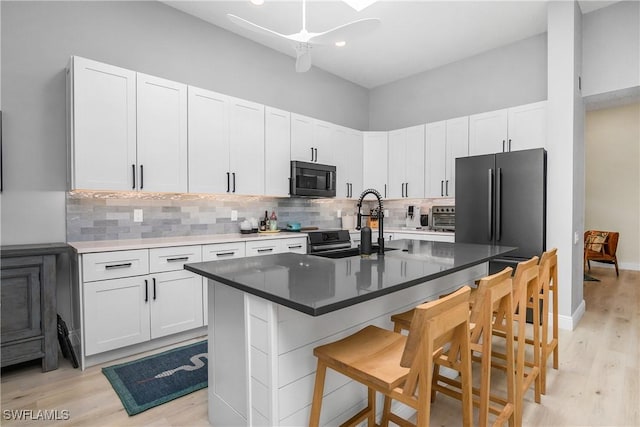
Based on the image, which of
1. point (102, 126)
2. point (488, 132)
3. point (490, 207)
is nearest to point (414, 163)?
point (488, 132)

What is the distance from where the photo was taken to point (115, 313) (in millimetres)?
2645

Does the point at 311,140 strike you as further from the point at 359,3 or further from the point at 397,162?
the point at 359,3

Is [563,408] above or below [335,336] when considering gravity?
below

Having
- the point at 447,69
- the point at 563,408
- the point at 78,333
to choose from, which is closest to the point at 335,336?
the point at 563,408

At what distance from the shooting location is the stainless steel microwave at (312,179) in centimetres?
423

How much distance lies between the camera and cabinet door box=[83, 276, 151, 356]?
2.53 metres

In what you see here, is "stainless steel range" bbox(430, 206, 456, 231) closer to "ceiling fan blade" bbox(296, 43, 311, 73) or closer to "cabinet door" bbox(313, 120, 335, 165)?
"cabinet door" bbox(313, 120, 335, 165)

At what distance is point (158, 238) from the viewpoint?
3.38 meters

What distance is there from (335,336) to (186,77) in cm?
334

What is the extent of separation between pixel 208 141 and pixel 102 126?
95 centimetres

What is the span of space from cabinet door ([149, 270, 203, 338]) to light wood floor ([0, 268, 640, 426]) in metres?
0.55

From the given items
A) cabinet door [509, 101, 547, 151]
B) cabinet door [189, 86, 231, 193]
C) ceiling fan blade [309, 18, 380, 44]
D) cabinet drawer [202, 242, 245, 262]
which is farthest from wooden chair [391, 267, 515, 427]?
cabinet door [509, 101, 547, 151]

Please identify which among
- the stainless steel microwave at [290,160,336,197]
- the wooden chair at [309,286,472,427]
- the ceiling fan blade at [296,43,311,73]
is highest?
Result: the ceiling fan blade at [296,43,311,73]

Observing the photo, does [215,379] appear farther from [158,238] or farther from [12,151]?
[12,151]
